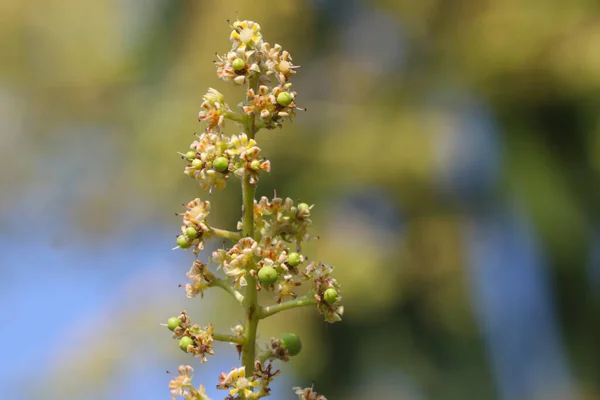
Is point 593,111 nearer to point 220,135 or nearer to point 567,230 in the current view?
point 567,230

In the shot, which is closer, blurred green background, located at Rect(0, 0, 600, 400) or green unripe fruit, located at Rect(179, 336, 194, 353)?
green unripe fruit, located at Rect(179, 336, 194, 353)

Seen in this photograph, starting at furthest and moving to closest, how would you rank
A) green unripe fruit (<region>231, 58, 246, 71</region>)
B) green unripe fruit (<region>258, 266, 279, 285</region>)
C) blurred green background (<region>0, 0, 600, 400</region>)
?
blurred green background (<region>0, 0, 600, 400</region>) < green unripe fruit (<region>231, 58, 246, 71</region>) < green unripe fruit (<region>258, 266, 279, 285</region>)

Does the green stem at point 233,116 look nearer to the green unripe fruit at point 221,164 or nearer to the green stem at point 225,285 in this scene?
the green unripe fruit at point 221,164

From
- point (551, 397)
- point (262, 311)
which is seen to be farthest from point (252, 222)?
point (551, 397)

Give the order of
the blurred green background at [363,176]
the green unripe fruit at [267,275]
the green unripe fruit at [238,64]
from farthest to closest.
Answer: the blurred green background at [363,176], the green unripe fruit at [238,64], the green unripe fruit at [267,275]

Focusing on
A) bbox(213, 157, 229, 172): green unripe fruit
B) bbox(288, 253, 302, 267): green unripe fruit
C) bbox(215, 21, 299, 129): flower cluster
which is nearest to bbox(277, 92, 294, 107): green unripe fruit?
bbox(215, 21, 299, 129): flower cluster

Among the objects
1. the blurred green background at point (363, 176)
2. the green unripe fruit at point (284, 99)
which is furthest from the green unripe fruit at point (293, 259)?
the blurred green background at point (363, 176)

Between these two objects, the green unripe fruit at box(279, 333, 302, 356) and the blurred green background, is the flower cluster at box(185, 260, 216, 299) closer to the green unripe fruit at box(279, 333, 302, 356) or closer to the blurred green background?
the green unripe fruit at box(279, 333, 302, 356)

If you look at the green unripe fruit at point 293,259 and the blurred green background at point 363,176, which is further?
the blurred green background at point 363,176
